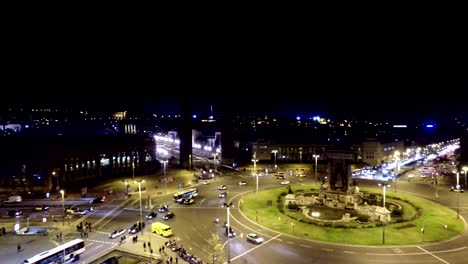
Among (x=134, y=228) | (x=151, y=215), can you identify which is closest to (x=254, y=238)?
(x=134, y=228)

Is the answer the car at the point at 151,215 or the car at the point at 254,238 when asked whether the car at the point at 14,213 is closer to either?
A: the car at the point at 151,215

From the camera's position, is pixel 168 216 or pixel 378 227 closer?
pixel 378 227

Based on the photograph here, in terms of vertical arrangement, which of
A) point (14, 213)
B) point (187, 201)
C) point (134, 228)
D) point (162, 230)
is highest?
point (187, 201)

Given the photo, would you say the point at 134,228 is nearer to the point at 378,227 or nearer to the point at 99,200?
the point at 99,200

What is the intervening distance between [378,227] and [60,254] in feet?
181

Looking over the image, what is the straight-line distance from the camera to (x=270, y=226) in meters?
64.6

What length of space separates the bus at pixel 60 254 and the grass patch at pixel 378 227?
3297 centimetres

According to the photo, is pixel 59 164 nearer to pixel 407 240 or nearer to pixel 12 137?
pixel 12 137

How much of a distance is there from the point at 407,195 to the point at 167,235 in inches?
2623

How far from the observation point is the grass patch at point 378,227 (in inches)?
2260

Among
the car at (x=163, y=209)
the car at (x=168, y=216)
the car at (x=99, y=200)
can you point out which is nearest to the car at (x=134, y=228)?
the car at (x=168, y=216)

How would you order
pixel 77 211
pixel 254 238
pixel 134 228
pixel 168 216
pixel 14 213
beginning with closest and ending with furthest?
pixel 254 238
pixel 134 228
pixel 168 216
pixel 14 213
pixel 77 211

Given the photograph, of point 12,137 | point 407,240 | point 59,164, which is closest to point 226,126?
point 59,164

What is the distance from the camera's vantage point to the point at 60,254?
161 ft
